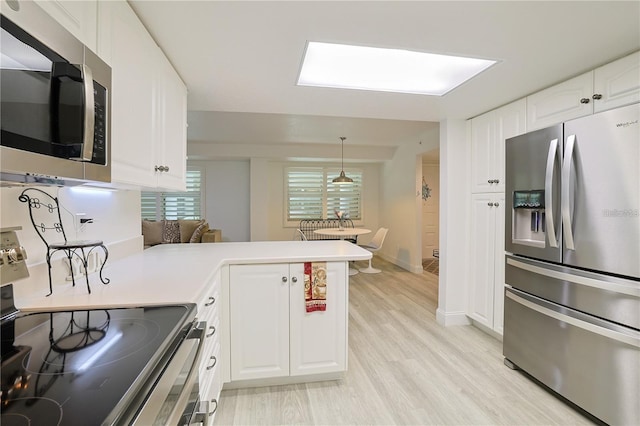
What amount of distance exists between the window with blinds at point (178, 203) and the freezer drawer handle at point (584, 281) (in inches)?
248

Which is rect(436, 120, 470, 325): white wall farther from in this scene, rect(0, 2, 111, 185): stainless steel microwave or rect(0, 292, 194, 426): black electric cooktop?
rect(0, 2, 111, 185): stainless steel microwave

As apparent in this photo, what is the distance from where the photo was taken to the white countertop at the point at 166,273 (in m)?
1.09

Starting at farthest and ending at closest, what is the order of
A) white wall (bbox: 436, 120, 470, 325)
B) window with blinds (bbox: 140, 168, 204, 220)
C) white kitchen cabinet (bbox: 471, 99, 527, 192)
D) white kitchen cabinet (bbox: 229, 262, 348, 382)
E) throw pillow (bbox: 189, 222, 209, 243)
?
window with blinds (bbox: 140, 168, 204, 220)
throw pillow (bbox: 189, 222, 209, 243)
white wall (bbox: 436, 120, 470, 325)
white kitchen cabinet (bbox: 471, 99, 527, 192)
white kitchen cabinet (bbox: 229, 262, 348, 382)

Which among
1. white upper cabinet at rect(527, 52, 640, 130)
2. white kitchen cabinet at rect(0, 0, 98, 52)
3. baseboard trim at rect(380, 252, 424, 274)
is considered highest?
white upper cabinet at rect(527, 52, 640, 130)

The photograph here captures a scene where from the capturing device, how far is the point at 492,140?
105 inches

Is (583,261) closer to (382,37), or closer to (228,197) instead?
(382,37)

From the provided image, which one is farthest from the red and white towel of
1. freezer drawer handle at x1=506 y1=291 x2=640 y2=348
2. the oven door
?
freezer drawer handle at x1=506 y1=291 x2=640 y2=348

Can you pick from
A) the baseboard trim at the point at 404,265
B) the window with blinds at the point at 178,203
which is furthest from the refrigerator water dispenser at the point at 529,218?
the window with blinds at the point at 178,203

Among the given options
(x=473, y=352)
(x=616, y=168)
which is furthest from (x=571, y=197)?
(x=473, y=352)

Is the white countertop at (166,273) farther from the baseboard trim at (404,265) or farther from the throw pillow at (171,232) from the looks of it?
the throw pillow at (171,232)

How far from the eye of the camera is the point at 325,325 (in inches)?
79.4

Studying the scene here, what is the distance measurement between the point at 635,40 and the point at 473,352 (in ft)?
7.67

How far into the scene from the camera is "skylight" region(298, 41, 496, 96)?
194cm

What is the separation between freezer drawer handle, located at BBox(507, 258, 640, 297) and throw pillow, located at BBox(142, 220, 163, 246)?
5.76 metres
